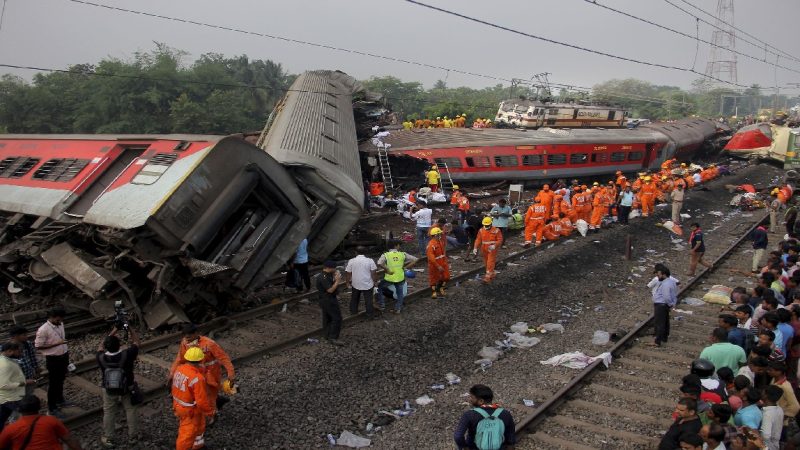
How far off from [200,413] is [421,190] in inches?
569

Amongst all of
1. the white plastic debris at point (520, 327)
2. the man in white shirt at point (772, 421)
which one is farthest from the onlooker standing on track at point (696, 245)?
the man in white shirt at point (772, 421)

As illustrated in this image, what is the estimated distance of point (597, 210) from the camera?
15.8 metres

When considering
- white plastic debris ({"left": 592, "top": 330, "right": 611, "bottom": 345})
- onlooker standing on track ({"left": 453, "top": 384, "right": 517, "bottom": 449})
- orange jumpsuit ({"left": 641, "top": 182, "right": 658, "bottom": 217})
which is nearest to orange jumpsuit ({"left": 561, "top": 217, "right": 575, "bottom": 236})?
orange jumpsuit ({"left": 641, "top": 182, "right": 658, "bottom": 217})

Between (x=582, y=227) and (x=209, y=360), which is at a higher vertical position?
(x=209, y=360)

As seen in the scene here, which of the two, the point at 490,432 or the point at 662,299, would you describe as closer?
the point at 490,432

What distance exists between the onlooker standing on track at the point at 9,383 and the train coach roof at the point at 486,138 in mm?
16432

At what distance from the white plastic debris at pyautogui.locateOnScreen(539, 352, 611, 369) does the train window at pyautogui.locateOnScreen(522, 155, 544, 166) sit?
14.3 m

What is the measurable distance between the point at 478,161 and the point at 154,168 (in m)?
14.4

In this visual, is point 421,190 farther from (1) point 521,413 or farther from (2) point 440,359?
(1) point 521,413

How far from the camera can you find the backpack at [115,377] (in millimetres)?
5449

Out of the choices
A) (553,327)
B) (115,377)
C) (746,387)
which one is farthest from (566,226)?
(115,377)

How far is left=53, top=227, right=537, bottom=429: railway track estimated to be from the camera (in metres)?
6.54

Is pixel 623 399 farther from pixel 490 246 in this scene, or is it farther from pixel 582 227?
pixel 582 227

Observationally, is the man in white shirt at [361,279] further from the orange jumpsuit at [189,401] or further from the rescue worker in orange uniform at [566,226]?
the rescue worker in orange uniform at [566,226]
